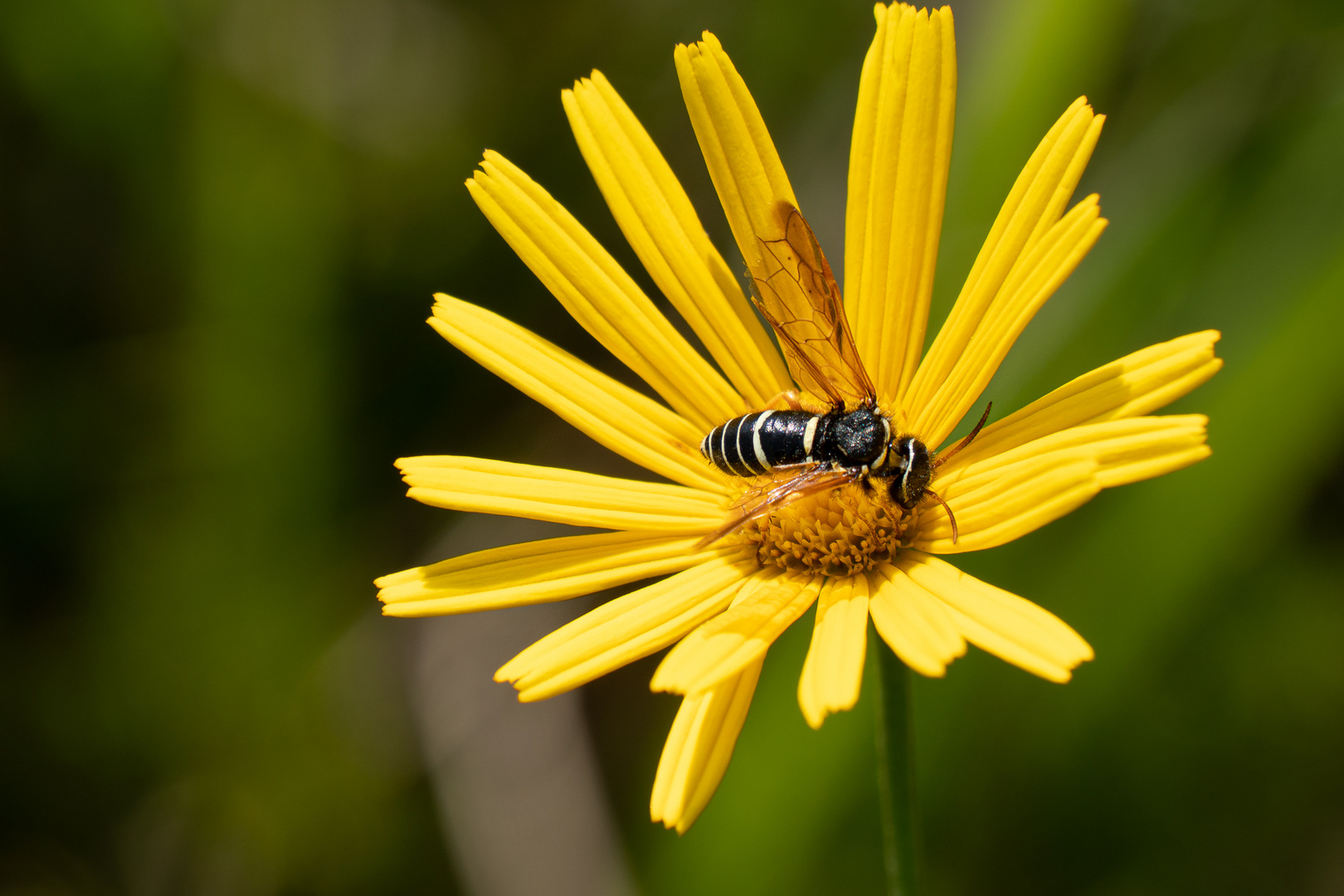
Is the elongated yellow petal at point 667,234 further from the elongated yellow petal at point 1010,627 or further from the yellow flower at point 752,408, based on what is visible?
the elongated yellow petal at point 1010,627

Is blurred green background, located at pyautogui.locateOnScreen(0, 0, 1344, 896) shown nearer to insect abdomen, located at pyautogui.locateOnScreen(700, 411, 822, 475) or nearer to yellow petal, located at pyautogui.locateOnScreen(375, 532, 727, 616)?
insect abdomen, located at pyautogui.locateOnScreen(700, 411, 822, 475)

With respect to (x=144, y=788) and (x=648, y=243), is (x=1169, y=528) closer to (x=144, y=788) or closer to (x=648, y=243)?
→ (x=648, y=243)

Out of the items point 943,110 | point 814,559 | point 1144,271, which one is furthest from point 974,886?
point 943,110

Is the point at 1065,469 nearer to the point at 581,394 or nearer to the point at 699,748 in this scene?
the point at 699,748

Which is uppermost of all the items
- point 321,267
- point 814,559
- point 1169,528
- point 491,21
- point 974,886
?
point 491,21

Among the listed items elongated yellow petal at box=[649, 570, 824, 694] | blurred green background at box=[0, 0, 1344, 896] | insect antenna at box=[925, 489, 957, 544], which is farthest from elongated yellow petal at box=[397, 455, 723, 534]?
blurred green background at box=[0, 0, 1344, 896]
